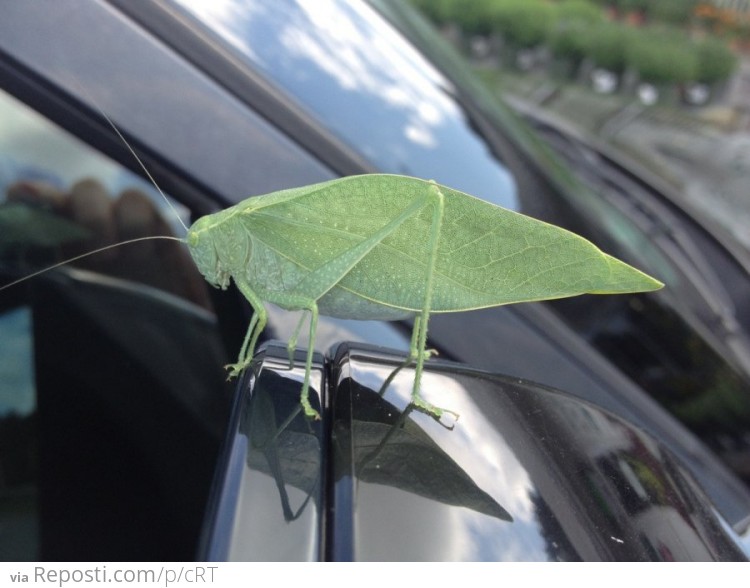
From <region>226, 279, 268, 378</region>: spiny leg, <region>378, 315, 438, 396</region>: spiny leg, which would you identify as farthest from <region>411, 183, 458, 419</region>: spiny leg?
<region>226, 279, 268, 378</region>: spiny leg

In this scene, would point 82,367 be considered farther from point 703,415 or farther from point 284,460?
point 703,415

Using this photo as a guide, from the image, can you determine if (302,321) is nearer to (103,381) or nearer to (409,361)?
(409,361)

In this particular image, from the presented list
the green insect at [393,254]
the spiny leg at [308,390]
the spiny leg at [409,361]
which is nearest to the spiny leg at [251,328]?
the green insect at [393,254]

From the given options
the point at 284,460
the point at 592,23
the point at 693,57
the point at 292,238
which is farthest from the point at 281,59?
the point at 592,23

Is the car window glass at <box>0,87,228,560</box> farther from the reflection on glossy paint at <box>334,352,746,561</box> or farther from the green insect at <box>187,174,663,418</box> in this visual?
the reflection on glossy paint at <box>334,352,746,561</box>

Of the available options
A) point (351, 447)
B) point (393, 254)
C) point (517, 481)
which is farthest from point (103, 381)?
point (517, 481)

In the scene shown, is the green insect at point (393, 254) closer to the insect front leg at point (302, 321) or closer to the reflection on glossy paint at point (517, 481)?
the insect front leg at point (302, 321)
